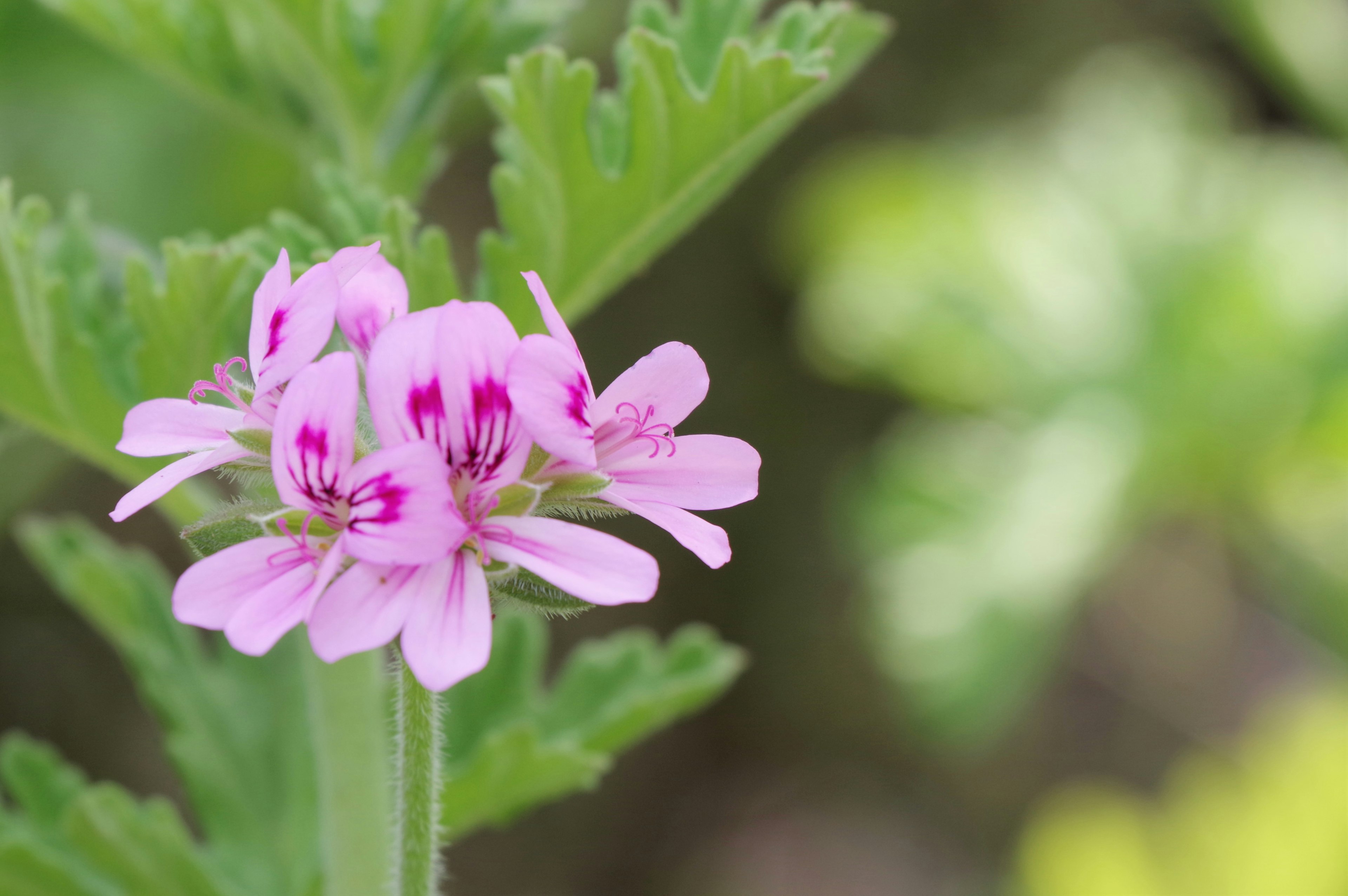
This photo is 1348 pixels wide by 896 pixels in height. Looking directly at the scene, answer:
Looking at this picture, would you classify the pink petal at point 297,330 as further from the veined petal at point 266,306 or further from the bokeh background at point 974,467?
the bokeh background at point 974,467

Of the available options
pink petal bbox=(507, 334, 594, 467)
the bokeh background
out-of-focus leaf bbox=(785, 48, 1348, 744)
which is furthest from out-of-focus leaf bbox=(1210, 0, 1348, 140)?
pink petal bbox=(507, 334, 594, 467)

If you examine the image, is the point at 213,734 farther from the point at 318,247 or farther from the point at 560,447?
the point at 560,447

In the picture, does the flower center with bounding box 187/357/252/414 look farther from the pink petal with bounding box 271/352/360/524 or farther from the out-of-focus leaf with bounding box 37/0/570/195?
the out-of-focus leaf with bounding box 37/0/570/195

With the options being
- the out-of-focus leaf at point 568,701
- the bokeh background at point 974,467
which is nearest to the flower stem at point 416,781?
the out-of-focus leaf at point 568,701

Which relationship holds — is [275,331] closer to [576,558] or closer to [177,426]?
[177,426]

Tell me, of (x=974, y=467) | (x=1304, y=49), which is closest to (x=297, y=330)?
(x=974, y=467)

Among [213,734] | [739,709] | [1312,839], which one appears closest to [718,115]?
[213,734]
